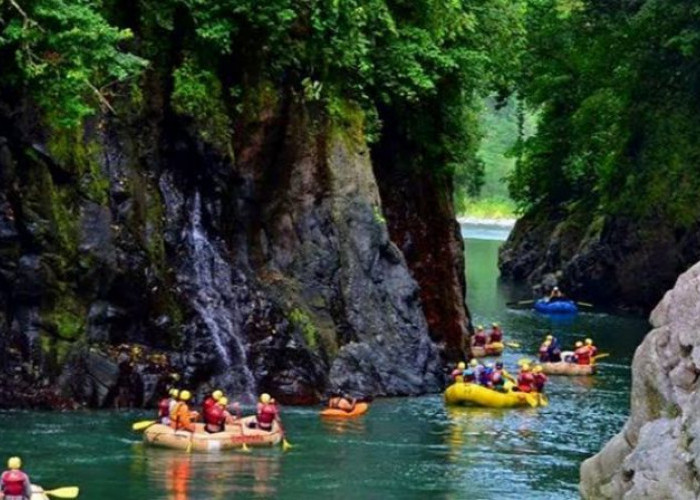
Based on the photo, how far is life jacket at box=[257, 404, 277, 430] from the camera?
29.9 m

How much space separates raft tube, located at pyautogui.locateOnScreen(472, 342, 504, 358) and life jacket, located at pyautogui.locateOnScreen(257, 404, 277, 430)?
16.5m

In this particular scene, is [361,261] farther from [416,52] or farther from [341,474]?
[341,474]

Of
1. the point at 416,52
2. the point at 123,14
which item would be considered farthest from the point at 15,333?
the point at 416,52

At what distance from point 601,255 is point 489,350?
15921 mm

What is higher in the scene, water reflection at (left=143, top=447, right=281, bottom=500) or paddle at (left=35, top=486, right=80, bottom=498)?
paddle at (left=35, top=486, right=80, bottom=498)

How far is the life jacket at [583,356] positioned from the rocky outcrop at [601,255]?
11.3 m

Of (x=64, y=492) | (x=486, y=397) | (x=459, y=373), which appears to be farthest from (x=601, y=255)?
(x=64, y=492)

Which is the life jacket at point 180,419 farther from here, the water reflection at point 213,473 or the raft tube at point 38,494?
the raft tube at point 38,494

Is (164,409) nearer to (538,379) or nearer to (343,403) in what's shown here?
(343,403)

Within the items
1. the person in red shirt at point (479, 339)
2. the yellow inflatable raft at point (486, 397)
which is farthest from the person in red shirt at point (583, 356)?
the yellow inflatable raft at point (486, 397)

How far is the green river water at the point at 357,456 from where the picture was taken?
26.2m

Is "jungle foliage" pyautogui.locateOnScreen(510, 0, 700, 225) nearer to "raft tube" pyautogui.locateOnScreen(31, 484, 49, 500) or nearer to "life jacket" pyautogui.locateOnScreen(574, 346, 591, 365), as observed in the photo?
"life jacket" pyautogui.locateOnScreen(574, 346, 591, 365)

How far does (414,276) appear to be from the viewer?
41.3 m

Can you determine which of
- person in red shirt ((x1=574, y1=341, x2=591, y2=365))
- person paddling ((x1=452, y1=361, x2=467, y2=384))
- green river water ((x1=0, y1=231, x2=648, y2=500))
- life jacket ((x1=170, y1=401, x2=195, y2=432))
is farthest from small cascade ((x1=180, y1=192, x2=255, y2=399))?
person in red shirt ((x1=574, y1=341, x2=591, y2=365))
